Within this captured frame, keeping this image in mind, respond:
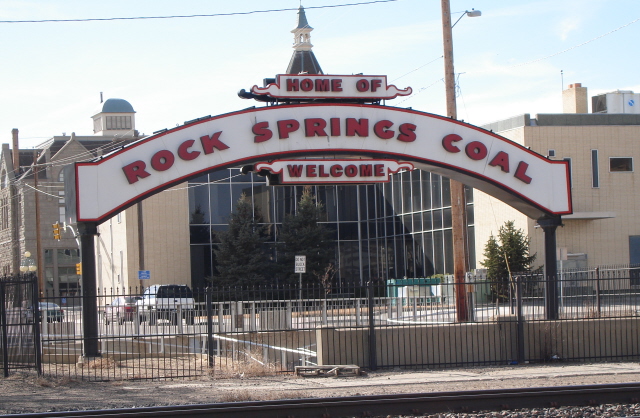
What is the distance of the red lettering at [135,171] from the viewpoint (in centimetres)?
1727

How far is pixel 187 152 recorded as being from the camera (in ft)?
57.8

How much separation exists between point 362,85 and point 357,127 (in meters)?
1.06

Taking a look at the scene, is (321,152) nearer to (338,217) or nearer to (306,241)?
(306,241)

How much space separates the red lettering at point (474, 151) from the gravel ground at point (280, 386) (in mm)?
5121

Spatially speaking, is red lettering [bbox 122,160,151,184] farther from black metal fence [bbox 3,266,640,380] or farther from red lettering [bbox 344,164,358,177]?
red lettering [bbox 344,164,358,177]

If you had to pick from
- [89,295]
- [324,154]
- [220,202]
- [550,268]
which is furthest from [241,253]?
[89,295]

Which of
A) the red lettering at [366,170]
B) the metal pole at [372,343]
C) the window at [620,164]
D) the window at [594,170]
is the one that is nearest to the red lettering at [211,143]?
the red lettering at [366,170]

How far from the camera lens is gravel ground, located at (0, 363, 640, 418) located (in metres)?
12.9

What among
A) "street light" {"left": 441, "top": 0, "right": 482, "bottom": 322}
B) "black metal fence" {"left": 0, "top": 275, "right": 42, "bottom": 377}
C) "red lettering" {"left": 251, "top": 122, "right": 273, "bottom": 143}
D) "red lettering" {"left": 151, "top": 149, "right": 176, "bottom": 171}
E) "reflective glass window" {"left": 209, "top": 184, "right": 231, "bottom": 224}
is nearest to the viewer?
"black metal fence" {"left": 0, "top": 275, "right": 42, "bottom": 377}

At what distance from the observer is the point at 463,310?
20031 millimetres

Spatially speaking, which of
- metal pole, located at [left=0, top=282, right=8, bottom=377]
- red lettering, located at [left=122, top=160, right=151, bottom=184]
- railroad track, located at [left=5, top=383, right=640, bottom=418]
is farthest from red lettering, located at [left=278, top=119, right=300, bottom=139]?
railroad track, located at [left=5, top=383, right=640, bottom=418]

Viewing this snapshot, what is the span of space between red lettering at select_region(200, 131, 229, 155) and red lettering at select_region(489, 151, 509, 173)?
6.45m

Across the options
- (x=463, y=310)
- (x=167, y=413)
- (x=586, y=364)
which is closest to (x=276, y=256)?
(x=463, y=310)

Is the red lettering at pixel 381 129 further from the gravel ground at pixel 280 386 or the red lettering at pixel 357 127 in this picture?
the gravel ground at pixel 280 386
